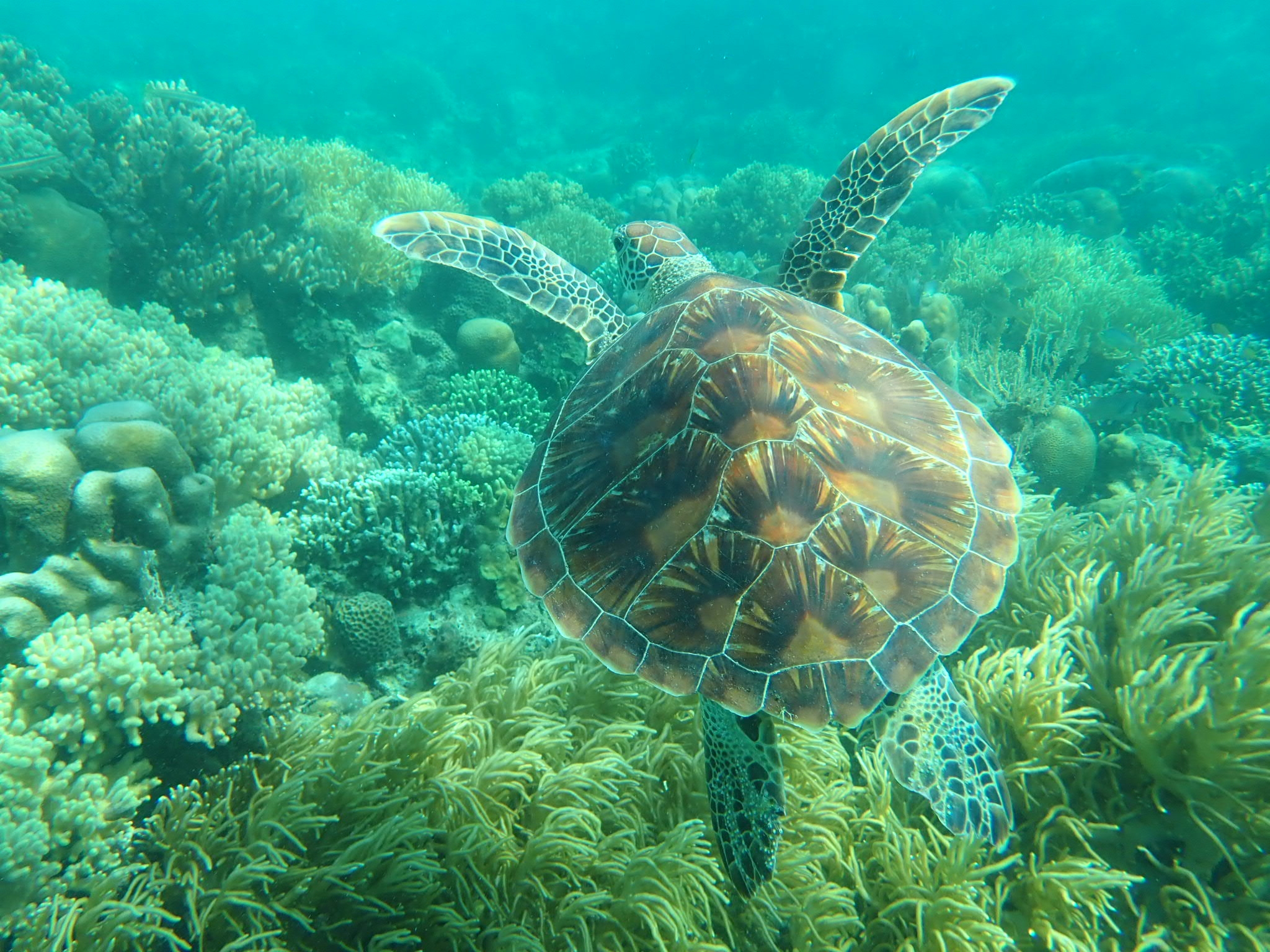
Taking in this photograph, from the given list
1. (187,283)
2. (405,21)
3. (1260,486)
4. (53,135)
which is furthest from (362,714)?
(405,21)

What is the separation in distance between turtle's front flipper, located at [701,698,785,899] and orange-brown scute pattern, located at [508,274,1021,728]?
11.2 inches

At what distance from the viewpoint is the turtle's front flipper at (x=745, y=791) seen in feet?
6.46

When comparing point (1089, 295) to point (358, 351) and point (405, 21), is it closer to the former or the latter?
point (358, 351)

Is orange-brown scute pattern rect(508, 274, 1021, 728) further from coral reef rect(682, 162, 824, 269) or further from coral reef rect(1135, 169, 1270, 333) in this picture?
coral reef rect(1135, 169, 1270, 333)

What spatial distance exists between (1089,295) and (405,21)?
164 ft

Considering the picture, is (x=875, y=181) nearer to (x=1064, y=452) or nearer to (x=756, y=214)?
(x=1064, y=452)

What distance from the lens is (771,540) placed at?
1982mm

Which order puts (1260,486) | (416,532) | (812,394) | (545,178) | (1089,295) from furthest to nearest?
(545,178), (1089,295), (1260,486), (416,532), (812,394)

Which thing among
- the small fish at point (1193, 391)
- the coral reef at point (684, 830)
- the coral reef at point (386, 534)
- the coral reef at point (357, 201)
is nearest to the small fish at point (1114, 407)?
the small fish at point (1193, 391)

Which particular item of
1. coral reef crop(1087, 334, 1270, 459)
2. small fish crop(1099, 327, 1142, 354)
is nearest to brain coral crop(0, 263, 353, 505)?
coral reef crop(1087, 334, 1270, 459)

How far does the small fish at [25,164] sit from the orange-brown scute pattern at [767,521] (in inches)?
259

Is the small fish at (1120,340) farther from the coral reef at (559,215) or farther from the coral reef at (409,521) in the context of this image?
the coral reef at (409,521)

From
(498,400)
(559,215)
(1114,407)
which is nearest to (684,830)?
(498,400)

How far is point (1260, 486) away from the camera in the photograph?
198 inches
